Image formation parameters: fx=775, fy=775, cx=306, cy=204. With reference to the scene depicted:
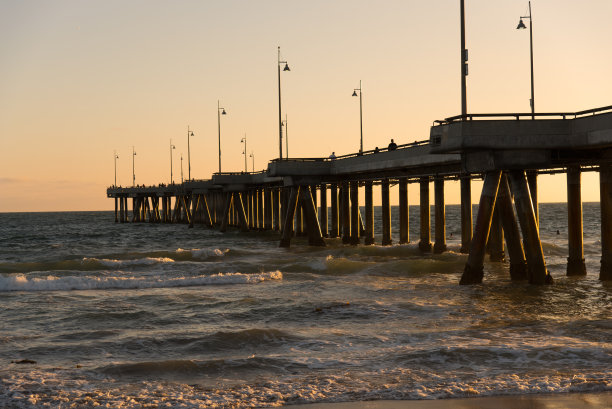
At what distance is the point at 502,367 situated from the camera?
1435 centimetres

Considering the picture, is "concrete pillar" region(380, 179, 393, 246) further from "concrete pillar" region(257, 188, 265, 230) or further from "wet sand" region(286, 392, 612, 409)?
"wet sand" region(286, 392, 612, 409)

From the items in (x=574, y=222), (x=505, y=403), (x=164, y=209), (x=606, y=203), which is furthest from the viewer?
(x=164, y=209)

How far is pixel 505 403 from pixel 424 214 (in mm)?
28617

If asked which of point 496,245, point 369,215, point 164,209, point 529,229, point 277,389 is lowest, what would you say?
point 277,389

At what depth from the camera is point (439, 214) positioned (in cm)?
3819

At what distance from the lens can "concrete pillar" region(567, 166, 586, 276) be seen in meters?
26.0

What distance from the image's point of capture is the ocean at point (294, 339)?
13195 millimetres

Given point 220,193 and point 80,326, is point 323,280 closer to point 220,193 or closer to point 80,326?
point 80,326

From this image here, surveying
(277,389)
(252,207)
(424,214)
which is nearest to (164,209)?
(252,207)

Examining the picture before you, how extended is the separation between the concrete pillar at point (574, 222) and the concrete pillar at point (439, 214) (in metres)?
10.8

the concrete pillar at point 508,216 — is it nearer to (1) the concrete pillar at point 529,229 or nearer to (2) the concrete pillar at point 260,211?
(1) the concrete pillar at point 529,229

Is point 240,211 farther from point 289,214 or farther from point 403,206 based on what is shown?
point 403,206

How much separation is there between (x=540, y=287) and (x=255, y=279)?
1172cm

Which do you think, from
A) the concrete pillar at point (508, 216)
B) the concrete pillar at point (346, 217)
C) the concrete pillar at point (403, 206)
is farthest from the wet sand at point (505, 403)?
the concrete pillar at point (346, 217)
